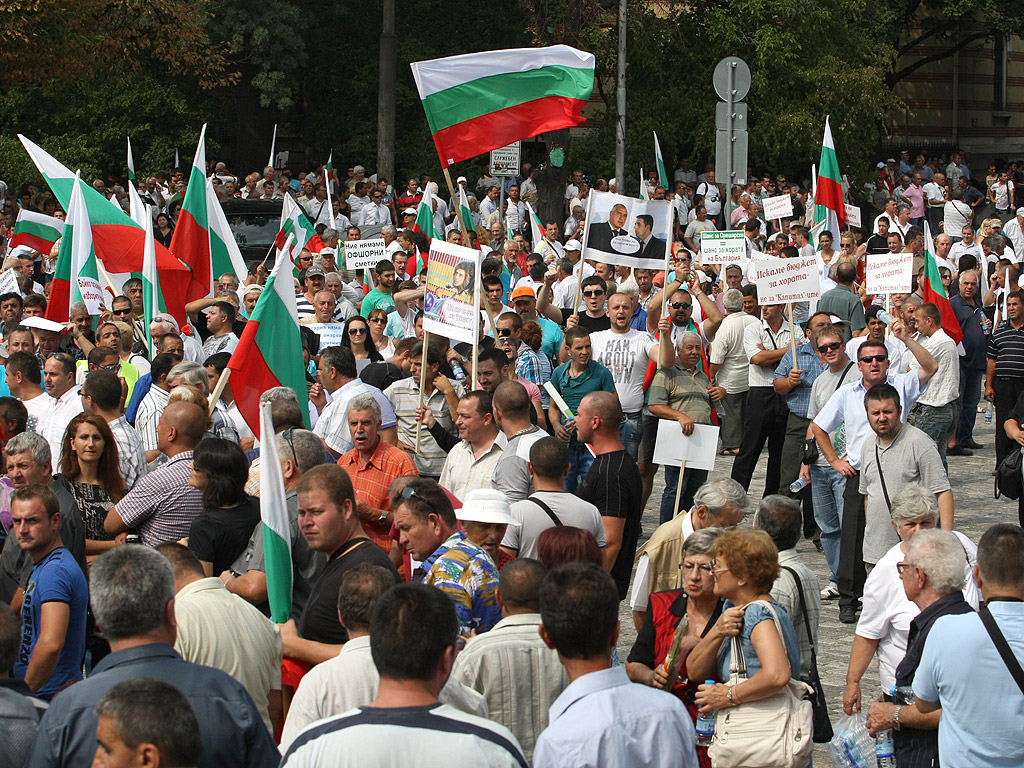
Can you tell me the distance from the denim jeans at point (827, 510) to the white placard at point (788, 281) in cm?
227

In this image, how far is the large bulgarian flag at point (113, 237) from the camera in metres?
12.4

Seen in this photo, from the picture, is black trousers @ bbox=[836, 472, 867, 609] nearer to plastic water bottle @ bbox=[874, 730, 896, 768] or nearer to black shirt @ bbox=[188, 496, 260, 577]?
plastic water bottle @ bbox=[874, 730, 896, 768]

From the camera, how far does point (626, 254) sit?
1204 centimetres

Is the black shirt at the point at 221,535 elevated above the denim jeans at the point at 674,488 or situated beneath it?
elevated above

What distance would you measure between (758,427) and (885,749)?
618 centimetres

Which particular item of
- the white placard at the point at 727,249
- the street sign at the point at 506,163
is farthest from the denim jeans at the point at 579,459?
the street sign at the point at 506,163

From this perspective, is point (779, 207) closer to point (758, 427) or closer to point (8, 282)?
point (758, 427)

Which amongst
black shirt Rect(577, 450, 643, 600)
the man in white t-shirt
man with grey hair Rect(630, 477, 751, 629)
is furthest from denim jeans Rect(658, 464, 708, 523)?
man with grey hair Rect(630, 477, 751, 629)

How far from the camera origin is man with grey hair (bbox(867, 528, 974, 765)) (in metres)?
5.13

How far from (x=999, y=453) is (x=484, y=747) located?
394 inches

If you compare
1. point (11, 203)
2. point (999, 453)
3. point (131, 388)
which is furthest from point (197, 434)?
point (11, 203)

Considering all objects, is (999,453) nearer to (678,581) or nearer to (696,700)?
(678,581)

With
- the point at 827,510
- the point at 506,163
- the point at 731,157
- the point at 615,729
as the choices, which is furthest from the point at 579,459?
the point at 506,163

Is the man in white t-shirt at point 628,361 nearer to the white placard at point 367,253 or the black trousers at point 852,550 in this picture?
the black trousers at point 852,550
